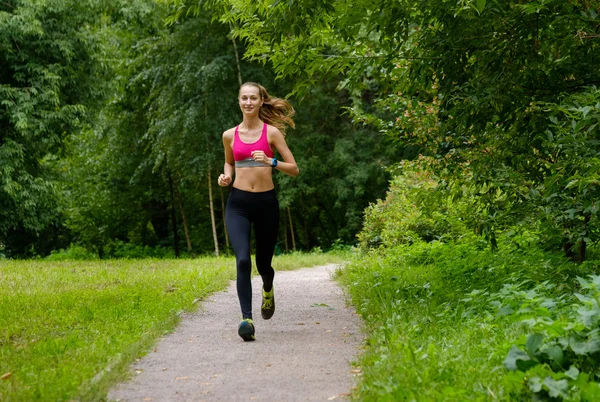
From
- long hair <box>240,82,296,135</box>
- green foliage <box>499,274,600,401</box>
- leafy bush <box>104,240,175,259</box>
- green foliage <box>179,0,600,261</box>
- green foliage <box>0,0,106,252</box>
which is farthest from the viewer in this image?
leafy bush <box>104,240,175,259</box>

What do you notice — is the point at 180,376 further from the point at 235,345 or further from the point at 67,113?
the point at 67,113

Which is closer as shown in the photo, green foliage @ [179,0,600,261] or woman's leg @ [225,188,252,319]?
green foliage @ [179,0,600,261]

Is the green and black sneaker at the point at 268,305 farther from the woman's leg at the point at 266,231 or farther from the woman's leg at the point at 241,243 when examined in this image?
the woman's leg at the point at 241,243

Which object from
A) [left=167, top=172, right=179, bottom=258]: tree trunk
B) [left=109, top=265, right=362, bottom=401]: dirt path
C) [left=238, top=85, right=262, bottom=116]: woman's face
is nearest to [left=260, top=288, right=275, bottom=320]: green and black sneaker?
[left=109, top=265, right=362, bottom=401]: dirt path

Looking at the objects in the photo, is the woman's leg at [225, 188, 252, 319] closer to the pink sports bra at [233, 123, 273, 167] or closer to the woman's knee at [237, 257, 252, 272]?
the woman's knee at [237, 257, 252, 272]

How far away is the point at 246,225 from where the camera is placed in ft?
22.3

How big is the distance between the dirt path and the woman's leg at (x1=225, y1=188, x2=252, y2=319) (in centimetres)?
41

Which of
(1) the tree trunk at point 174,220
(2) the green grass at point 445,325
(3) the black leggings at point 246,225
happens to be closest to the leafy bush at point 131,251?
(1) the tree trunk at point 174,220

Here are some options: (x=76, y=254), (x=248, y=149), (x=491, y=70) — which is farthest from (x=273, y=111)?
(x=76, y=254)

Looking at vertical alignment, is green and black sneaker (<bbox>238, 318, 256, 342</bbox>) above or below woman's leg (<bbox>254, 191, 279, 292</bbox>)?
below

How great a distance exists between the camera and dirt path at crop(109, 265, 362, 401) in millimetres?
4754

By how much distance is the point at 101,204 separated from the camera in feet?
108

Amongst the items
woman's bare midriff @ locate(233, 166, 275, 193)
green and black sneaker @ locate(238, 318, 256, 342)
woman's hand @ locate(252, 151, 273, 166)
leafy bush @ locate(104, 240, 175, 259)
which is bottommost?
leafy bush @ locate(104, 240, 175, 259)

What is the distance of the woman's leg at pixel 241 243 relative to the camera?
6617mm
